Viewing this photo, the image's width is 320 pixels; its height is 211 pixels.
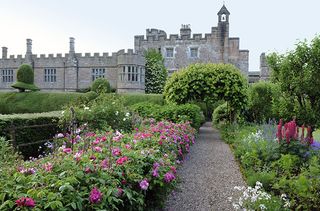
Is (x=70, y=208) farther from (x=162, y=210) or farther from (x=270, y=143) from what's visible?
(x=270, y=143)

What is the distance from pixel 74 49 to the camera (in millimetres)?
33656

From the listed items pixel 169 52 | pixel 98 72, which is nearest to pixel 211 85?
pixel 169 52

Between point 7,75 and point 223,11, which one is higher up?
point 223,11

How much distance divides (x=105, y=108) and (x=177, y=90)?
5385 mm

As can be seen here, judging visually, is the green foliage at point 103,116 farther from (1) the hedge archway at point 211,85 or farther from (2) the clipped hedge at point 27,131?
(1) the hedge archway at point 211,85

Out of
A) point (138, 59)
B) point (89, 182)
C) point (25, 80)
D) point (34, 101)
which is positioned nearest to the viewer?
point (89, 182)

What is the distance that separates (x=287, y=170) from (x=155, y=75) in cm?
2713

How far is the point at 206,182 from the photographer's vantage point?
6.13m

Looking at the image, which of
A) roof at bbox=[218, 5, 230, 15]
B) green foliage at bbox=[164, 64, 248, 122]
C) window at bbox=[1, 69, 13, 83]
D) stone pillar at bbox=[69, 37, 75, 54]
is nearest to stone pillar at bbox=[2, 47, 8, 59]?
window at bbox=[1, 69, 13, 83]

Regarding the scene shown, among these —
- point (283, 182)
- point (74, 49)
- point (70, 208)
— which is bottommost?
point (283, 182)

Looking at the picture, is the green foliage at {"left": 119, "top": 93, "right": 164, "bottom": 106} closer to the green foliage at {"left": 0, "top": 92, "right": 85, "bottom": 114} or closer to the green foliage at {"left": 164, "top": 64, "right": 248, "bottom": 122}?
the green foliage at {"left": 0, "top": 92, "right": 85, "bottom": 114}

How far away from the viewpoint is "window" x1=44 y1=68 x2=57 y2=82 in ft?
112

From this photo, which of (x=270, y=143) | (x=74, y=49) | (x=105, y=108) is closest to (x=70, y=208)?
(x=270, y=143)

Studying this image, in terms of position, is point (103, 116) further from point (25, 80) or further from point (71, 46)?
point (71, 46)
